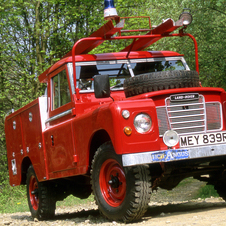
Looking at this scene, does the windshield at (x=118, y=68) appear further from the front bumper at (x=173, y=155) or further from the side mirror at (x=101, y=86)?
the front bumper at (x=173, y=155)

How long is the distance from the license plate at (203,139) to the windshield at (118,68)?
1.83m

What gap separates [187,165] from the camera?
526 centimetres

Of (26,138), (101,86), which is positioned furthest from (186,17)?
(26,138)

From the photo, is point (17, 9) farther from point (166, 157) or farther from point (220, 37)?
point (166, 157)

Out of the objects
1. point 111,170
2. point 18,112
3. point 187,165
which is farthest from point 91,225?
point 18,112

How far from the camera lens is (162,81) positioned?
523 centimetres

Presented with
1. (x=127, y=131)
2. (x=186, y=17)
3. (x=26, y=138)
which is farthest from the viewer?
(x=26, y=138)

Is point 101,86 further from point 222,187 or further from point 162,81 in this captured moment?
point 222,187

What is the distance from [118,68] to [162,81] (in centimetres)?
168

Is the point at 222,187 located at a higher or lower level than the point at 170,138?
lower

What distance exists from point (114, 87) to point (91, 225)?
2.14 meters

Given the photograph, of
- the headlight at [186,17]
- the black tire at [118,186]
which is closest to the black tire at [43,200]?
the black tire at [118,186]

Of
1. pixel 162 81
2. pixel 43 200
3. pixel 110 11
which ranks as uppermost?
pixel 110 11

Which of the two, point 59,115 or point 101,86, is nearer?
point 101,86
